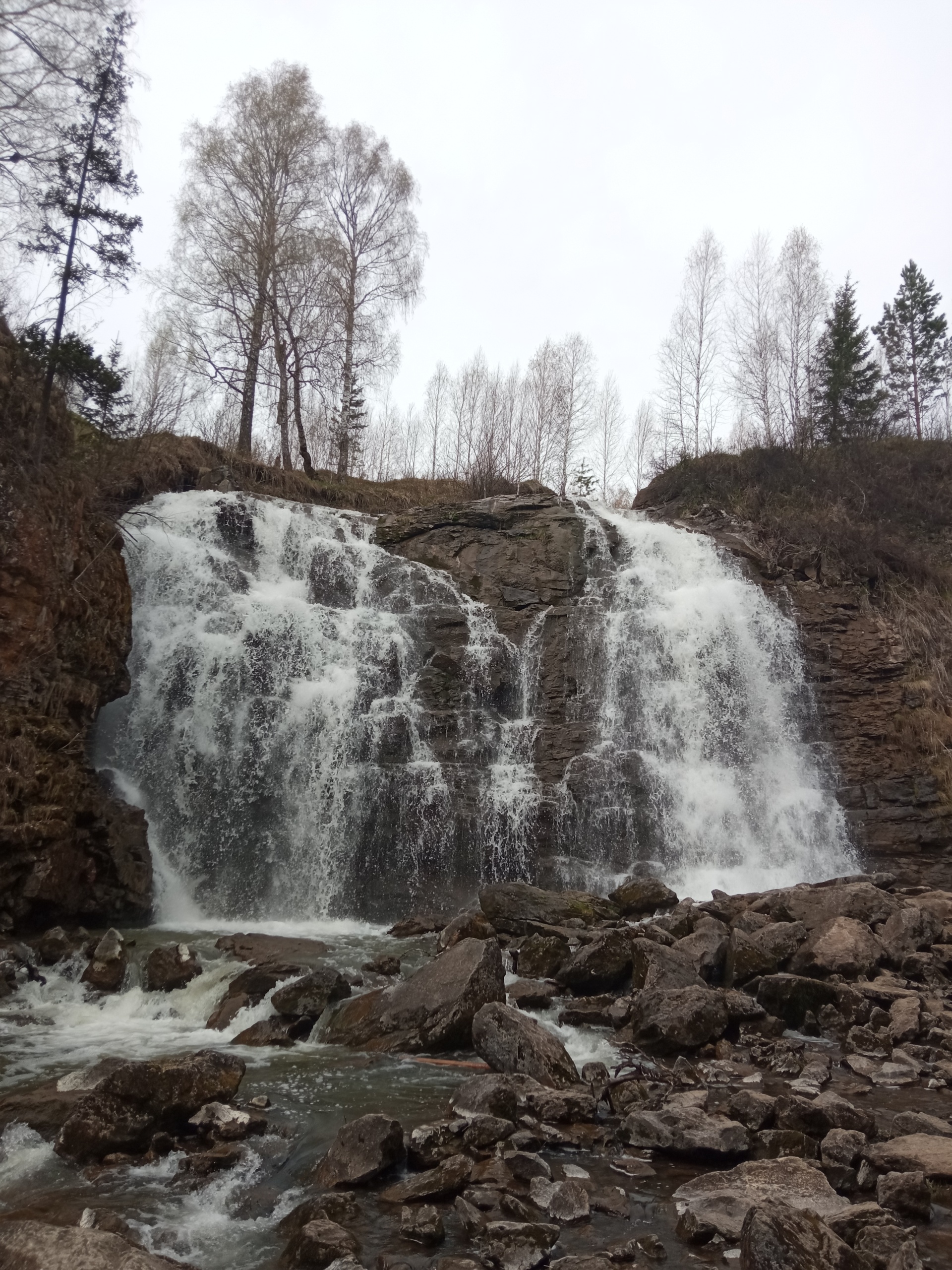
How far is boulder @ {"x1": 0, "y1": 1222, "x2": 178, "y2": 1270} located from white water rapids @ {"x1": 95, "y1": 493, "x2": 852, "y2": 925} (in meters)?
8.57

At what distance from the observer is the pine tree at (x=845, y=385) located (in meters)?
A: 27.1

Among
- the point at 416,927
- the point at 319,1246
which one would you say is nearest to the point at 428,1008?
the point at 319,1246

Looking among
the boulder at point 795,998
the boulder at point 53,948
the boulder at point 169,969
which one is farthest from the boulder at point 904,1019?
the boulder at point 53,948

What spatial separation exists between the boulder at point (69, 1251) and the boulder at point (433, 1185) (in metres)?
1.17

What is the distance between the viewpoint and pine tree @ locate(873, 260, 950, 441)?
33000 millimetres

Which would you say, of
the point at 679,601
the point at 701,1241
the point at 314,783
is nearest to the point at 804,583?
the point at 679,601

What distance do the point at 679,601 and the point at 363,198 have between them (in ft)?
58.0

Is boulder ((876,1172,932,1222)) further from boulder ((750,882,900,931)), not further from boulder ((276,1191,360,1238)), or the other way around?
boulder ((750,882,900,931))

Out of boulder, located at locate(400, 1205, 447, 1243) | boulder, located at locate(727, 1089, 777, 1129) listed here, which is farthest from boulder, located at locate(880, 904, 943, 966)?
boulder, located at locate(400, 1205, 447, 1243)

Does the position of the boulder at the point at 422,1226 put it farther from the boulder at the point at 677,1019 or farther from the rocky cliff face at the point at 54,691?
the rocky cliff face at the point at 54,691

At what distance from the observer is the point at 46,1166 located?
448 cm

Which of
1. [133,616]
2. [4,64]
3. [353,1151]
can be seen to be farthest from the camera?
[133,616]

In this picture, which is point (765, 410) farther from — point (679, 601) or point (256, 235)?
point (256, 235)

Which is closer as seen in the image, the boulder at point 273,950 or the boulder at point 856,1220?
the boulder at point 856,1220
